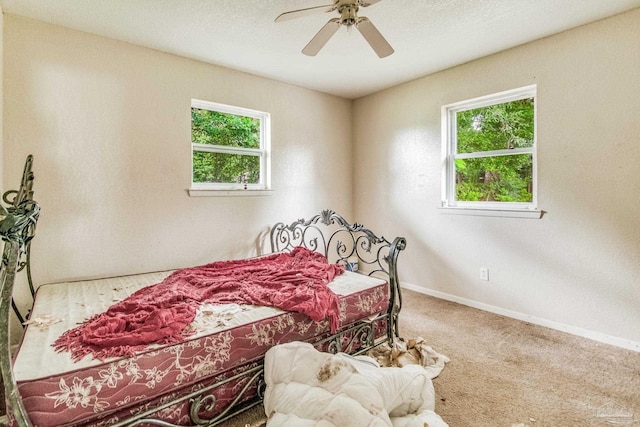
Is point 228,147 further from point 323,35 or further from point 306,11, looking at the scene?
point 306,11

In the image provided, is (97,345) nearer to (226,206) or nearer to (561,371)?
(226,206)

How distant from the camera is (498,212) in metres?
3.04

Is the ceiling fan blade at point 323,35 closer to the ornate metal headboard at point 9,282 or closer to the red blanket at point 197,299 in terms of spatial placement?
the red blanket at point 197,299

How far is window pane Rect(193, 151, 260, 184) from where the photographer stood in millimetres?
3218

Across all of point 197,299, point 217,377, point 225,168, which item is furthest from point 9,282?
point 225,168

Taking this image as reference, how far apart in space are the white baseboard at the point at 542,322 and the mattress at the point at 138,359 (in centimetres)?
158

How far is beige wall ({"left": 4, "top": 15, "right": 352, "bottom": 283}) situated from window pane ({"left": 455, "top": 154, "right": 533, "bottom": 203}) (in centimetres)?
207

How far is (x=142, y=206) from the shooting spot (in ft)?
9.27

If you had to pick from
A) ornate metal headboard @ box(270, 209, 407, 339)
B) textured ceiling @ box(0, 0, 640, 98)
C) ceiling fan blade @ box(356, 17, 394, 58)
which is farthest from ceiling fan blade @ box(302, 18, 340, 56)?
ornate metal headboard @ box(270, 209, 407, 339)

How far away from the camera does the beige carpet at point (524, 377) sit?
1658mm

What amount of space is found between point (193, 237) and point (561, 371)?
9.83 ft

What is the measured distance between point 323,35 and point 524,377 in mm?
2450

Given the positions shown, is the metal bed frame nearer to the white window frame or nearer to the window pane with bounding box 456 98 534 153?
the white window frame

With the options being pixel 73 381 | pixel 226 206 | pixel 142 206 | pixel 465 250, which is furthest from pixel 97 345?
pixel 465 250
